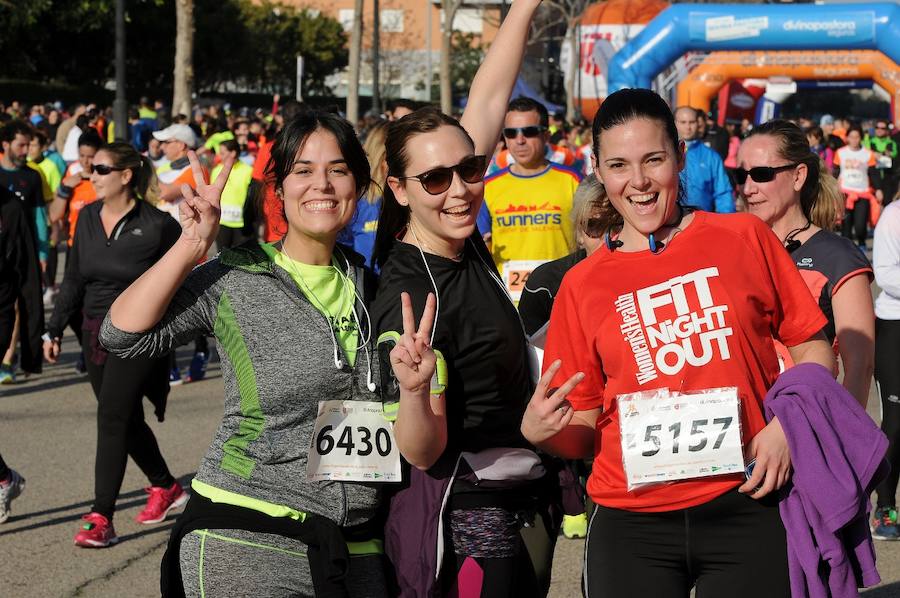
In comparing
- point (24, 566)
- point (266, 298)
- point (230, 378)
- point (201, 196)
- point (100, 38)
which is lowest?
point (24, 566)

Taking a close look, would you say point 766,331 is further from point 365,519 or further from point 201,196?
point 201,196

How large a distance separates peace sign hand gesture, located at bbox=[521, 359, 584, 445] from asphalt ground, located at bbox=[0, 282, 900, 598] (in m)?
2.84

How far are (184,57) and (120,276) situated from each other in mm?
20472

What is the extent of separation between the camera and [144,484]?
7.75 metres

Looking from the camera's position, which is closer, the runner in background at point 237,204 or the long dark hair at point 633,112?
the long dark hair at point 633,112

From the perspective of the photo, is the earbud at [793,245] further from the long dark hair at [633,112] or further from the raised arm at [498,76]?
the long dark hair at [633,112]

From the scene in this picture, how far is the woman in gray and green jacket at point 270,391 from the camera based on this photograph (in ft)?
10.3

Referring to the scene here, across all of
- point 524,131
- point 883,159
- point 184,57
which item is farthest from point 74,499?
point 184,57

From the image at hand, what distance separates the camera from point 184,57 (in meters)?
26.6

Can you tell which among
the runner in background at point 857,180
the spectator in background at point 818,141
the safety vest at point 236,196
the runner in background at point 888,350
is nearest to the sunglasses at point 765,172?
the runner in background at point 888,350

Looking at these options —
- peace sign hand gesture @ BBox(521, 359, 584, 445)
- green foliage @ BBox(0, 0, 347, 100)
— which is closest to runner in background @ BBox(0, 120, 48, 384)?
peace sign hand gesture @ BBox(521, 359, 584, 445)

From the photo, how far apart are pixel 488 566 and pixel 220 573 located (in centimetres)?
67

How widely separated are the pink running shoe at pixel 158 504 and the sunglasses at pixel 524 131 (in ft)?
9.63

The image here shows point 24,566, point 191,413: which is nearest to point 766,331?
point 24,566
